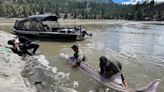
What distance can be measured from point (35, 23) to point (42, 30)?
0.88m

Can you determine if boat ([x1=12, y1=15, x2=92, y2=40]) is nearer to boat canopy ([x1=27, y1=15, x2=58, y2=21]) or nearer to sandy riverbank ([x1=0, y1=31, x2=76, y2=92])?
boat canopy ([x1=27, y1=15, x2=58, y2=21])

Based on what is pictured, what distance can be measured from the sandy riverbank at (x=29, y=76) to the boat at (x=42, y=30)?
328 inches

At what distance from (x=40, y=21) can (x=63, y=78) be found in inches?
520

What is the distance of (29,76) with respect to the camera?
39.6 ft

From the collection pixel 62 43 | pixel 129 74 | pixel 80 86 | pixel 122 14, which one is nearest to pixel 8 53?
pixel 80 86

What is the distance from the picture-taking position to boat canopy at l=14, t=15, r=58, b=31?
2558 cm

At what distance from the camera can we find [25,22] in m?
26.5

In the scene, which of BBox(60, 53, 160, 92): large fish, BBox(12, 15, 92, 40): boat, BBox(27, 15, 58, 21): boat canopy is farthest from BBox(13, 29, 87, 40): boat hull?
BBox(60, 53, 160, 92): large fish

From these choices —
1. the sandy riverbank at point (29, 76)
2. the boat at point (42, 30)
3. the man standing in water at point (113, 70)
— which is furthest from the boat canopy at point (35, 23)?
the man standing in water at point (113, 70)

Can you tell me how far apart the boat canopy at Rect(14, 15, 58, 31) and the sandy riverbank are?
926 centimetres

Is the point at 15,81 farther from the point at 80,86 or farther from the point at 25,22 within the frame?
the point at 25,22

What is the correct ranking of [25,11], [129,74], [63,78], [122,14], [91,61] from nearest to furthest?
1. [63,78]
2. [129,74]
3. [91,61]
4. [25,11]
5. [122,14]

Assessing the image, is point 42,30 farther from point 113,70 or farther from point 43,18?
point 113,70

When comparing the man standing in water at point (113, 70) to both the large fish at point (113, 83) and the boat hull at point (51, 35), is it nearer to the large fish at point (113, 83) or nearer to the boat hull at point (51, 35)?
the large fish at point (113, 83)
